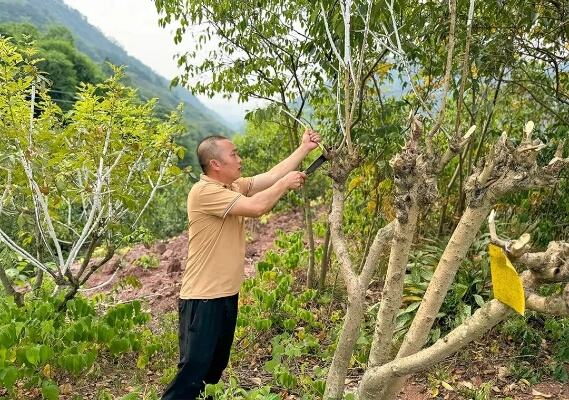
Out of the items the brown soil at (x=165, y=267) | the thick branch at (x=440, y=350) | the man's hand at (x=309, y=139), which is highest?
the man's hand at (x=309, y=139)

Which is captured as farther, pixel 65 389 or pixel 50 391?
pixel 65 389

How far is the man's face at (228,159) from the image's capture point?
297 cm

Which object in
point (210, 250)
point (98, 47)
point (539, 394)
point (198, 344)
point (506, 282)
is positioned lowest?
point (198, 344)

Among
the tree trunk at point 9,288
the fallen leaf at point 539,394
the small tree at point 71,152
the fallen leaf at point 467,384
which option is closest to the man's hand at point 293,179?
the small tree at point 71,152

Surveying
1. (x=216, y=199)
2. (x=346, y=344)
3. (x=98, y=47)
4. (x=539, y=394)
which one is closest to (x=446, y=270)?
(x=346, y=344)

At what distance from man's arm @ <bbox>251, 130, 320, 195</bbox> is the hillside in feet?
196

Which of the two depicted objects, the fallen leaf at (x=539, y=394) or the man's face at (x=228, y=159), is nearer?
the man's face at (x=228, y=159)

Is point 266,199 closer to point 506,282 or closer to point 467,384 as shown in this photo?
point 506,282

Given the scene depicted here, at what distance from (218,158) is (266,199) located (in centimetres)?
49

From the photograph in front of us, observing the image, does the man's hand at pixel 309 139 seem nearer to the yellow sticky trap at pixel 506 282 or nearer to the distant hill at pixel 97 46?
the yellow sticky trap at pixel 506 282

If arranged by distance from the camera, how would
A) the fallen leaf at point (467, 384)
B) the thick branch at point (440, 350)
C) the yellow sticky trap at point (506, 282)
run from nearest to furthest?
the yellow sticky trap at point (506, 282), the thick branch at point (440, 350), the fallen leaf at point (467, 384)

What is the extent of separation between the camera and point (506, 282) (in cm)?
157

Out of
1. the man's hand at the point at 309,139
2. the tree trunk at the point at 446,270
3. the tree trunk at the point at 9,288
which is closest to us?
the tree trunk at the point at 446,270

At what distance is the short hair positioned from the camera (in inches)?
117
